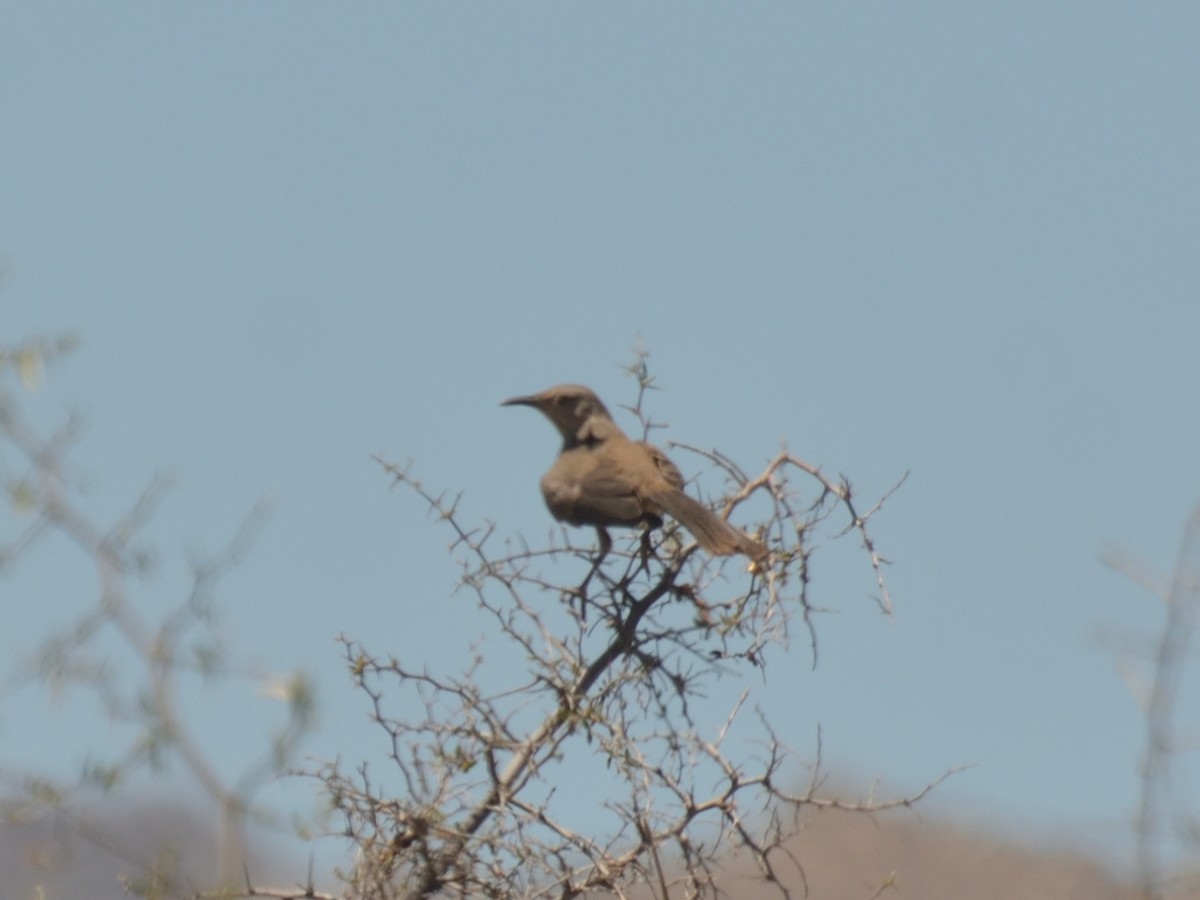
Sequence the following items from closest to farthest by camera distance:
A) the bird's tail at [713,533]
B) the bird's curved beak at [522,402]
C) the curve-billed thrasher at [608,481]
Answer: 1. the bird's tail at [713,533]
2. the curve-billed thrasher at [608,481]
3. the bird's curved beak at [522,402]

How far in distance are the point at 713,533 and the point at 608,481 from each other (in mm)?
1142

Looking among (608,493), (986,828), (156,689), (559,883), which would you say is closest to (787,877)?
(986,828)

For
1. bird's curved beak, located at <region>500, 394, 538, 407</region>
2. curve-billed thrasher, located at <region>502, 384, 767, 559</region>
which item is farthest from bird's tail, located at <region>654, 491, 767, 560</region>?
bird's curved beak, located at <region>500, 394, 538, 407</region>

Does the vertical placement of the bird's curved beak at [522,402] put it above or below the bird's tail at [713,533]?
above

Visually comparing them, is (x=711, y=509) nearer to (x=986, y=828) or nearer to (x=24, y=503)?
(x=24, y=503)

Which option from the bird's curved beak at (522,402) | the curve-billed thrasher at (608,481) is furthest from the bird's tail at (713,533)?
the bird's curved beak at (522,402)

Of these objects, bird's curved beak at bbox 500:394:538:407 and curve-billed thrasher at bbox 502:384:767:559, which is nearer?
curve-billed thrasher at bbox 502:384:767:559

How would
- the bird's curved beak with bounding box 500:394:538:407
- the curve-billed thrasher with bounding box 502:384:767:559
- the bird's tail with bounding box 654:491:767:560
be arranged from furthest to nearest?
the bird's curved beak with bounding box 500:394:538:407, the curve-billed thrasher with bounding box 502:384:767:559, the bird's tail with bounding box 654:491:767:560

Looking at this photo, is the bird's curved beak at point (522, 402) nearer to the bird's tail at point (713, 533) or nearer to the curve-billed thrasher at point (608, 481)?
the curve-billed thrasher at point (608, 481)

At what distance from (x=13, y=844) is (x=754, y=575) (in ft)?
8.90

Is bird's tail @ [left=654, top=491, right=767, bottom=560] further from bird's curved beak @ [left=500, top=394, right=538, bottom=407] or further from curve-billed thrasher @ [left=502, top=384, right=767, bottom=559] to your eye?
bird's curved beak @ [left=500, top=394, right=538, bottom=407]

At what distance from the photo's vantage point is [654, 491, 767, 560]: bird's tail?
6.08 m

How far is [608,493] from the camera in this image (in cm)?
725

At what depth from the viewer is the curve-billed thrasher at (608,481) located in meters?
6.33
